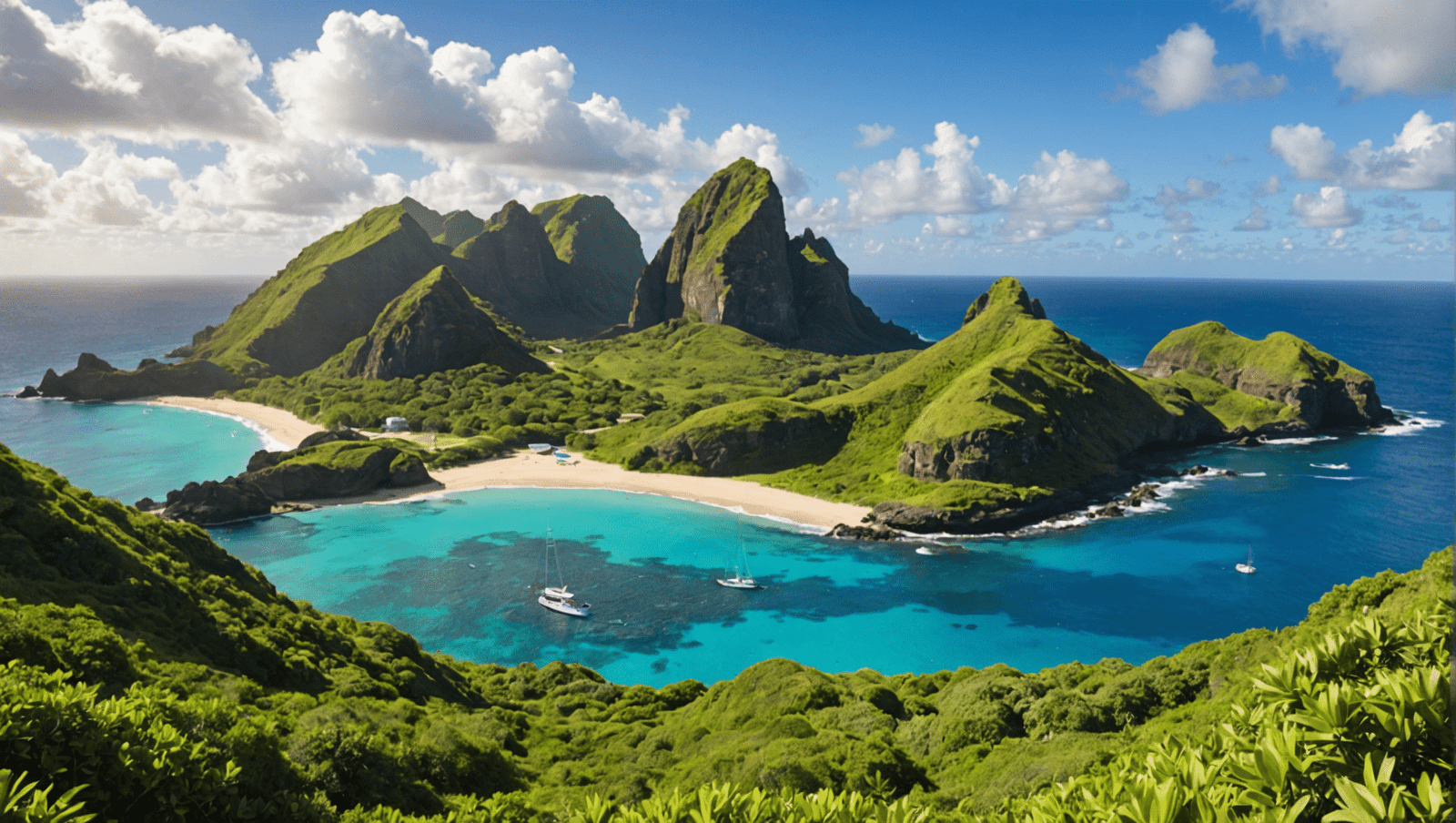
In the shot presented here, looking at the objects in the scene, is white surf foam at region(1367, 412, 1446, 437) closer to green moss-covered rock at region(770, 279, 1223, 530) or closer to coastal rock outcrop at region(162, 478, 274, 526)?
green moss-covered rock at region(770, 279, 1223, 530)

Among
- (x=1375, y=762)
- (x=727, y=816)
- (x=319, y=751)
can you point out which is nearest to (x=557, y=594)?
(x=319, y=751)

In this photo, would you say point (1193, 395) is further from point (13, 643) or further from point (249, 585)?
point (13, 643)

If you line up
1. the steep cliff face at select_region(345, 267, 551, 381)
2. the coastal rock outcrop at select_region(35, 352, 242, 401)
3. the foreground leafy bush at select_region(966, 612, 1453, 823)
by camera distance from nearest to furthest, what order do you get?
the foreground leafy bush at select_region(966, 612, 1453, 823) < the coastal rock outcrop at select_region(35, 352, 242, 401) < the steep cliff face at select_region(345, 267, 551, 381)

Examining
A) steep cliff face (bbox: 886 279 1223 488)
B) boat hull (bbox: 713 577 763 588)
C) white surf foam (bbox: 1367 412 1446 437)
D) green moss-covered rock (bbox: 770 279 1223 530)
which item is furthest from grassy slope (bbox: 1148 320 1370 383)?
boat hull (bbox: 713 577 763 588)

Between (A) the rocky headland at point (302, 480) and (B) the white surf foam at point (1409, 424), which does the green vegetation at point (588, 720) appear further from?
(B) the white surf foam at point (1409, 424)

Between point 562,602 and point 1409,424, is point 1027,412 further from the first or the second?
point 1409,424

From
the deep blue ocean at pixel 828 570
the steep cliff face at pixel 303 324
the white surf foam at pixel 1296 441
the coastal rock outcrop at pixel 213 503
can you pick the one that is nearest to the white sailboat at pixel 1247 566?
the deep blue ocean at pixel 828 570

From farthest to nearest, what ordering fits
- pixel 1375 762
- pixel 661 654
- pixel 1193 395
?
pixel 1193 395
pixel 661 654
pixel 1375 762
